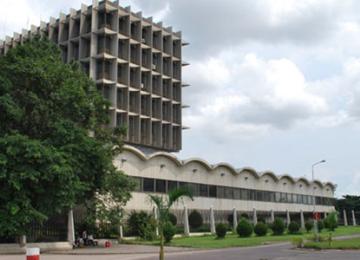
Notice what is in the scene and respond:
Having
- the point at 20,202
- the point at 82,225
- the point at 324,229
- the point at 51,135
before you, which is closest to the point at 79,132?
the point at 51,135

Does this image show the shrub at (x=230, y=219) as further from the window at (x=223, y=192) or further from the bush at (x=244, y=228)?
the bush at (x=244, y=228)

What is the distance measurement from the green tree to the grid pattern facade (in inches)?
1093

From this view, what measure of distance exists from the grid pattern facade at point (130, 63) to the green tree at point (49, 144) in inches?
1093

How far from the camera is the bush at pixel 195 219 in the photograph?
171 feet

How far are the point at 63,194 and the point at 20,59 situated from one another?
29.5 ft

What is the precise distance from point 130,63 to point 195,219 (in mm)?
25408

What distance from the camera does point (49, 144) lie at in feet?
98.0

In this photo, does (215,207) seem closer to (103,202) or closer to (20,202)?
(103,202)

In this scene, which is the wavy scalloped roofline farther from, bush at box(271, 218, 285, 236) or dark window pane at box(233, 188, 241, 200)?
bush at box(271, 218, 285, 236)

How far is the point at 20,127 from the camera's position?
31.4m

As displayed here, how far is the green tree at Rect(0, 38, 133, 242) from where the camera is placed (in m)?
28.0

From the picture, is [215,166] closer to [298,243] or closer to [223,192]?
[223,192]

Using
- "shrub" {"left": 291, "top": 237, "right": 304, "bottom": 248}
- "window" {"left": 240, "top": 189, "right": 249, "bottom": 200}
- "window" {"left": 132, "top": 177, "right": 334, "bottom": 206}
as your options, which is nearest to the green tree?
"window" {"left": 132, "top": 177, "right": 334, "bottom": 206}

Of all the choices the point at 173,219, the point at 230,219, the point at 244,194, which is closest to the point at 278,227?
the point at 230,219
